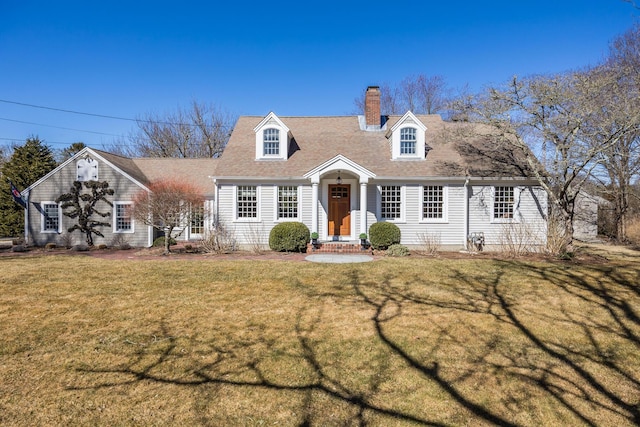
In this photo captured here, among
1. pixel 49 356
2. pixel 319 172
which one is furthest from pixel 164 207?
pixel 49 356

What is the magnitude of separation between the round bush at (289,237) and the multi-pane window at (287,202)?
4.32 feet

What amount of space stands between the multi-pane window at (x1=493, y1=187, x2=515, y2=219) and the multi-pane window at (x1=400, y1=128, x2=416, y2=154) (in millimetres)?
4396

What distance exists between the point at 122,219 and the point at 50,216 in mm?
4003

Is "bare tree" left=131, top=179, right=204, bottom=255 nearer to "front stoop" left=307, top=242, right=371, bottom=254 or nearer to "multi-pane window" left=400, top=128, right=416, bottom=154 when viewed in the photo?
"front stoop" left=307, top=242, right=371, bottom=254

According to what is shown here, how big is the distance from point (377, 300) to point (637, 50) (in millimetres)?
24861

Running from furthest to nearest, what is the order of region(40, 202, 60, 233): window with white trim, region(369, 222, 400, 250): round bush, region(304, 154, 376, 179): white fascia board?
region(40, 202, 60, 233): window with white trim
region(304, 154, 376, 179): white fascia board
region(369, 222, 400, 250): round bush

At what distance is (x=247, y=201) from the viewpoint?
1554 centimetres

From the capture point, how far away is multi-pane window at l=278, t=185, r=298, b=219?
15.6 metres

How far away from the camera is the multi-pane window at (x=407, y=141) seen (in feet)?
53.1

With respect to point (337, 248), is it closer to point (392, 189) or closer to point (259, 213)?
point (392, 189)

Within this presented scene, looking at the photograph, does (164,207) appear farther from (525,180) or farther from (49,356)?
(525,180)

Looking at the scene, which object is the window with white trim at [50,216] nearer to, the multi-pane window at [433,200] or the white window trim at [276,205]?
the white window trim at [276,205]

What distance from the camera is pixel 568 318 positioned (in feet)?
20.7

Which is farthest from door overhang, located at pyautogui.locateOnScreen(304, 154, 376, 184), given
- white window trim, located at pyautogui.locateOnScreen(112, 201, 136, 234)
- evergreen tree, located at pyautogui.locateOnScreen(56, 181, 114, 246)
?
evergreen tree, located at pyautogui.locateOnScreen(56, 181, 114, 246)
